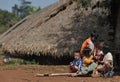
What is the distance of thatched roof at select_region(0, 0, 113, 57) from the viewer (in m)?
16.7

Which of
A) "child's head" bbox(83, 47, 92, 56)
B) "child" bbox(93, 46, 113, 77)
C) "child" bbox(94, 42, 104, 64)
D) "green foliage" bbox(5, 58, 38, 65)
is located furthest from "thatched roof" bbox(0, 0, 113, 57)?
"child" bbox(93, 46, 113, 77)

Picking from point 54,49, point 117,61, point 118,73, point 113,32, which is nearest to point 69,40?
point 54,49

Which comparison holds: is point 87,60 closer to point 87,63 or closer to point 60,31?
point 87,63

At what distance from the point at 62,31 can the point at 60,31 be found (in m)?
0.12

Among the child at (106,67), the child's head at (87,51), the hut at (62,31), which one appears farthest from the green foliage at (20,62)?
the child at (106,67)

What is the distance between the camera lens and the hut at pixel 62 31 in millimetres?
16531

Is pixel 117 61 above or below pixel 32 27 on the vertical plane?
below

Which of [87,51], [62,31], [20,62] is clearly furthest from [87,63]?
[20,62]

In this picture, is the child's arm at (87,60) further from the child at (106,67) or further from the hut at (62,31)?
the hut at (62,31)

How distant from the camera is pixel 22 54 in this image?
18.6 meters

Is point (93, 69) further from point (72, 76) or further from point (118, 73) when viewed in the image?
point (118, 73)

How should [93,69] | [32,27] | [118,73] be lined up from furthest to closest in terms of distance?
[32,27] < [118,73] < [93,69]

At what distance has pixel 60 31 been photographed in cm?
1786

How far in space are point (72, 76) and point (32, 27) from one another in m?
8.01
